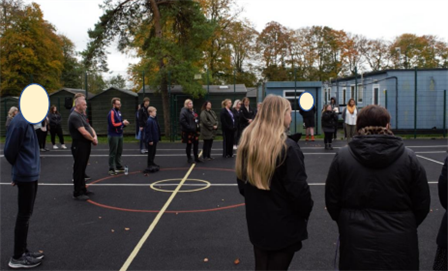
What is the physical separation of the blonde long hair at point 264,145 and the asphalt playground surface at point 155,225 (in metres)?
1.98

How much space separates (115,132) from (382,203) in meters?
8.67

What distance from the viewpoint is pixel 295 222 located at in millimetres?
2922

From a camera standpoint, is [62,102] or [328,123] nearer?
[328,123]

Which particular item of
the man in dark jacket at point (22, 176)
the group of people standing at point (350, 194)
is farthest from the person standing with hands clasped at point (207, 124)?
the group of people standing at point (350, 194)

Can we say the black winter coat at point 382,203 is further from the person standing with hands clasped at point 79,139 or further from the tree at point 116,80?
the tree at point 116,80

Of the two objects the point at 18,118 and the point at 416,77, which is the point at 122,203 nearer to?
the point at 18,118

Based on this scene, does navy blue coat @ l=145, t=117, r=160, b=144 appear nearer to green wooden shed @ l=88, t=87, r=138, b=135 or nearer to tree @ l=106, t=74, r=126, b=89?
green wooden shed @ l=88, t=87, r=138, b=135

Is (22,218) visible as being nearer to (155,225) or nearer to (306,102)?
(155,225)

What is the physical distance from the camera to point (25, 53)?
1630 inches

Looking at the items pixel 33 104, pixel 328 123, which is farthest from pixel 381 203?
pixel 328 123

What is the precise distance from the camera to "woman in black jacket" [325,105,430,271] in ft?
8.79

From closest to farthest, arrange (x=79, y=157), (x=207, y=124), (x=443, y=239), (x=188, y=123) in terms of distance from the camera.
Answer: (x=443, y=239) < (x=79, y=157) < (x=188, y=123) < (x=207, y=124)

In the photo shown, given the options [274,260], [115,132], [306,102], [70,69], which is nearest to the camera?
[274,260]

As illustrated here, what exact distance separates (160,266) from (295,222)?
2.24m
